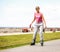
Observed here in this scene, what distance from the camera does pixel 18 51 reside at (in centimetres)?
878

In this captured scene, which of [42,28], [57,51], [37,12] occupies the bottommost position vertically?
[57,51]

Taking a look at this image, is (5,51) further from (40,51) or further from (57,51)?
(57,51)

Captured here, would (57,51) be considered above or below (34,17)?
below

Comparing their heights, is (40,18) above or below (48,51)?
above

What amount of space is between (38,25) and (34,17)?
41 cm

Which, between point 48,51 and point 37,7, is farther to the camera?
point 37,7

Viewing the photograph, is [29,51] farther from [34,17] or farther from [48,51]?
[34,17]

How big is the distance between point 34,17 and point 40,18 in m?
0.31

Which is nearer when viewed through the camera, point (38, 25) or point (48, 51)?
point (48, 51)

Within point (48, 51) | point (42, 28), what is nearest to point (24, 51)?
point (48, 51)

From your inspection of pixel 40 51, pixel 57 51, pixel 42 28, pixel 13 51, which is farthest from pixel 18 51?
pixel 42 28

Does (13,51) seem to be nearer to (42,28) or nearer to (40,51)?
(40,51)

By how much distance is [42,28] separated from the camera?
35.7 ft

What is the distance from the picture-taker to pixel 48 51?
888cm
